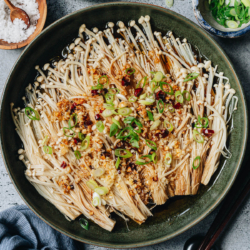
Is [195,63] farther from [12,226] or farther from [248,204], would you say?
[12,226]

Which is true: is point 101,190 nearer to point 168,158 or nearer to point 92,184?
point 92,184

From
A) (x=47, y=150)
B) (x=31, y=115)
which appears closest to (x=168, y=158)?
(x=47, y=150)

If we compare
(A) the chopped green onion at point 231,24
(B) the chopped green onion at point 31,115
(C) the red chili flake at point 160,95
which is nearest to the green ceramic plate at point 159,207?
(B) the chopped green onion at point 31,115

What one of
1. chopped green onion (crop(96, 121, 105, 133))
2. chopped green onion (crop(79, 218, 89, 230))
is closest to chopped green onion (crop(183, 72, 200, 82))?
chopped green onion (crop(96, 121, 105, 133))

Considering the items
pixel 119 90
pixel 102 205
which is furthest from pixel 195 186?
pixel 119 90

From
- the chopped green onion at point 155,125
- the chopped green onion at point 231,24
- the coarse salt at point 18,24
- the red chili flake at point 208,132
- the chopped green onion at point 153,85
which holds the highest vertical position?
the chopped green onion at point 231,24

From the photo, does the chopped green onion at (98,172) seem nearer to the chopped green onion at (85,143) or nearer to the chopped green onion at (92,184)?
the chopped green onion at (92,184)
